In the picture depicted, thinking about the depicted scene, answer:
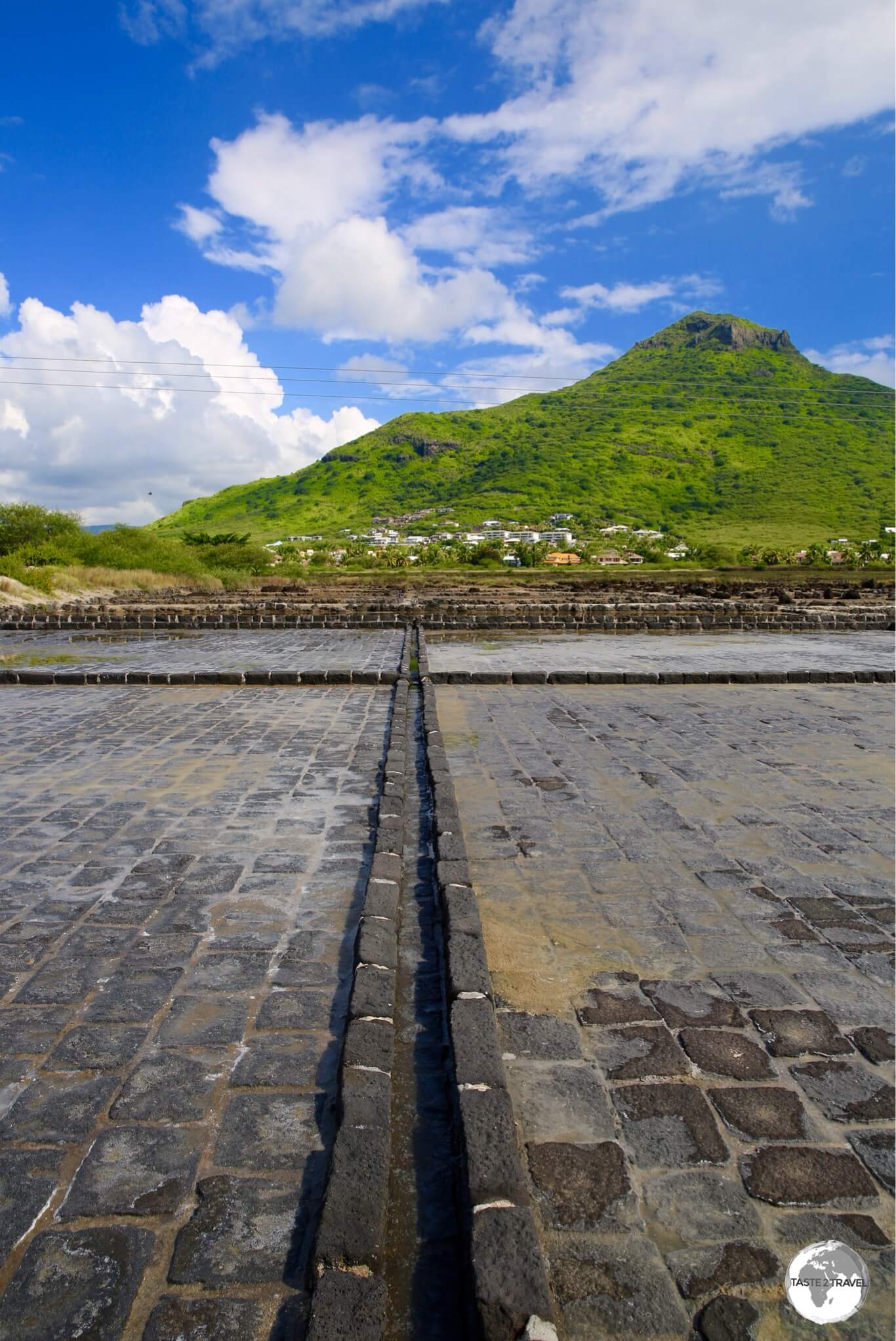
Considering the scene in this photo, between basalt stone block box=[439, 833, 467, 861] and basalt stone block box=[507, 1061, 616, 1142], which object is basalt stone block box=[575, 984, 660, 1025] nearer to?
basalt stone block box=[507, 1061, 616, 1142]

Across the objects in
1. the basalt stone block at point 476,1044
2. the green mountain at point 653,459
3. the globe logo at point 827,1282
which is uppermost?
the green mountain at point 653,459

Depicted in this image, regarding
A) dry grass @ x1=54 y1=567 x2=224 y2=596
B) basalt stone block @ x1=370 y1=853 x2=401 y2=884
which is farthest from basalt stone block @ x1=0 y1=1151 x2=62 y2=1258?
dry grass @ x1=54 y1=567 x2=224 y2=596

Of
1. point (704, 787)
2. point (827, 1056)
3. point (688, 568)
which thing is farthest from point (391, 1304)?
point (688, 568)

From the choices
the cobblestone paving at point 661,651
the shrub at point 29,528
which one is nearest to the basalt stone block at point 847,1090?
the cobblestone paving at point 661,651

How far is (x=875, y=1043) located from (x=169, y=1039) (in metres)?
2.73

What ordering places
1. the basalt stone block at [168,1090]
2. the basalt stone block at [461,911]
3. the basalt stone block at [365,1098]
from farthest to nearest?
the basalt stone block at [461,911], the basalt stone block at [168,1090], the basalt stone block at [365,1098]

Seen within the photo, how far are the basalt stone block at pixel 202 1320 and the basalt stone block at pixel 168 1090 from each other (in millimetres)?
695

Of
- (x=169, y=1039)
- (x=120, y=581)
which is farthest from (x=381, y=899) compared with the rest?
(x=120, y=581)

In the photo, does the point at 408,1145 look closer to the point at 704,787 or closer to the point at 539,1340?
the point at 539,1340

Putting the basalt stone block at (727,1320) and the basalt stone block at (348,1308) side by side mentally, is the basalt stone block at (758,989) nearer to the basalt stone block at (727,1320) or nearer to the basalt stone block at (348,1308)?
the basalt stone block at (727,1320)

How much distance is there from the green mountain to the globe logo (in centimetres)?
6967

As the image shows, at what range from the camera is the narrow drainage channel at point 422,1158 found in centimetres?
210

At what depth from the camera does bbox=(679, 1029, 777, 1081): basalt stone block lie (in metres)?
2.99

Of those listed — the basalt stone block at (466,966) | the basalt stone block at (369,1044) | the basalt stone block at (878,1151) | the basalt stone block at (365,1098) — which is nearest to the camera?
the basalt stone block at (878,1151)
